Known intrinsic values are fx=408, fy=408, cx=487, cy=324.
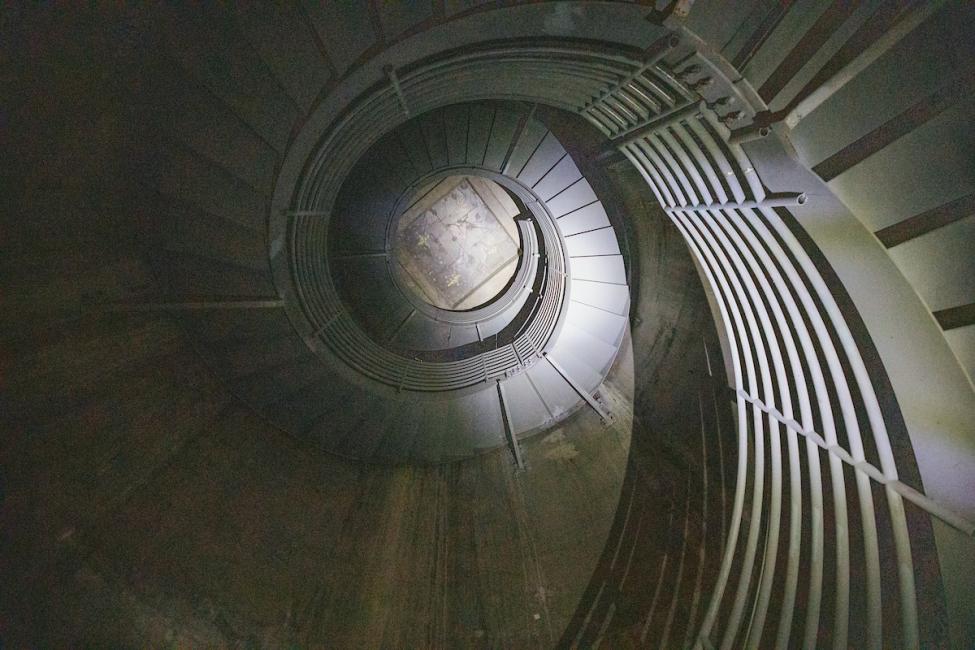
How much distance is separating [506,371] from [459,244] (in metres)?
2.82

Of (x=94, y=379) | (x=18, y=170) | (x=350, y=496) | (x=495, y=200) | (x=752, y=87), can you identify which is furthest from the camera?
(x=495, y=200)

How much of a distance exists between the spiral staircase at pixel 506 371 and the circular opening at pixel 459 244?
75.4 inches

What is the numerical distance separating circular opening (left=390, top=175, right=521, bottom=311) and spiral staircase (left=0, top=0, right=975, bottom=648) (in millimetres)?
1915

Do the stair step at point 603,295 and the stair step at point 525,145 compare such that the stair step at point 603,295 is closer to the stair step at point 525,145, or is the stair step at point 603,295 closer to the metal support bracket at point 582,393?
the metal support bracket at point 582,393

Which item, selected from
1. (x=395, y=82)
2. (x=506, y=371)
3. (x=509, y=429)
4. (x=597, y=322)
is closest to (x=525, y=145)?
(x=395, y=82)

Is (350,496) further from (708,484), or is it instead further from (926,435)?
(926,435)

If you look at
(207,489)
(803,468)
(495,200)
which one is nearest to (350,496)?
(207,489)

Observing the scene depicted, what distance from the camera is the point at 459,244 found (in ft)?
21.7

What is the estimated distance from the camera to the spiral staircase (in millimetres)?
1691

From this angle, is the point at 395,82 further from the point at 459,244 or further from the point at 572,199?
the point at 459,244

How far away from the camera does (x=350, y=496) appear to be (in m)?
3.73

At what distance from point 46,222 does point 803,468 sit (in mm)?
4525

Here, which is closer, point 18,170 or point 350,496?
point 18,170

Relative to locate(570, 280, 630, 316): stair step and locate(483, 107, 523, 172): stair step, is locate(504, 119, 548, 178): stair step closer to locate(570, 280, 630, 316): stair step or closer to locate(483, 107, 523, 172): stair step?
locate(483, 107, 523, 172): stair step
